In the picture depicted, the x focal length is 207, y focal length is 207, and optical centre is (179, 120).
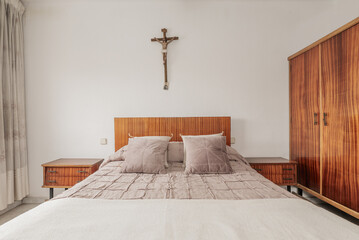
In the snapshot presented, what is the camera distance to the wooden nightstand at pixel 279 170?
2447mm

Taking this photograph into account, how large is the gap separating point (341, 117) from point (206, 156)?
1.36m

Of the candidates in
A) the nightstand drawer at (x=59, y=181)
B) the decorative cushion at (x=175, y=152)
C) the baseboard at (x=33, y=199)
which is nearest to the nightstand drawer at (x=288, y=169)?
the decorative cushion at (x=175, y=152)

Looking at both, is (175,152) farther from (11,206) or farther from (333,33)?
(11,206)

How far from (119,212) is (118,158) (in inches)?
50.1

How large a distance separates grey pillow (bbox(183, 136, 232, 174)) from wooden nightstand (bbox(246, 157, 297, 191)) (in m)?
0.63

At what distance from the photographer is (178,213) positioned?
3.51 ft

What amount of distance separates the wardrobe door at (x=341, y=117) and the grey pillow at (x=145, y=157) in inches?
Answer: 67.9

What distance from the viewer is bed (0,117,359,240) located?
88cm

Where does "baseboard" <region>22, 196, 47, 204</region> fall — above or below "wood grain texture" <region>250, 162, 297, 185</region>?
below

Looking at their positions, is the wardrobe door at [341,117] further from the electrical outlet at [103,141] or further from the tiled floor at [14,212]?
the tiled floor at [14,212]

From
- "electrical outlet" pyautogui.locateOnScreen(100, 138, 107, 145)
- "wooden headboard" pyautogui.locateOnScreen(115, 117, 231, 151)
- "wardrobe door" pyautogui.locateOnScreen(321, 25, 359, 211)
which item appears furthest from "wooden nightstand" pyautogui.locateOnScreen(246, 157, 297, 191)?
"electrical outlet" pyautogui.locateOnScreen(100, 138, 107, 145)

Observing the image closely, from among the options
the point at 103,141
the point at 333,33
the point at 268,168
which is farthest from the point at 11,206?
the point at 333,33

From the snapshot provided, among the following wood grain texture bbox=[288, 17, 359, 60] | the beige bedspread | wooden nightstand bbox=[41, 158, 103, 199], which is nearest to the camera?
the beige bedspread

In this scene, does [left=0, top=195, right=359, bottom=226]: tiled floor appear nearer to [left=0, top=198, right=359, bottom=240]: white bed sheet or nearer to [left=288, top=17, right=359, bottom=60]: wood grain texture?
[left=0, top=198, right=359, bottom=240]: white bed sheet
